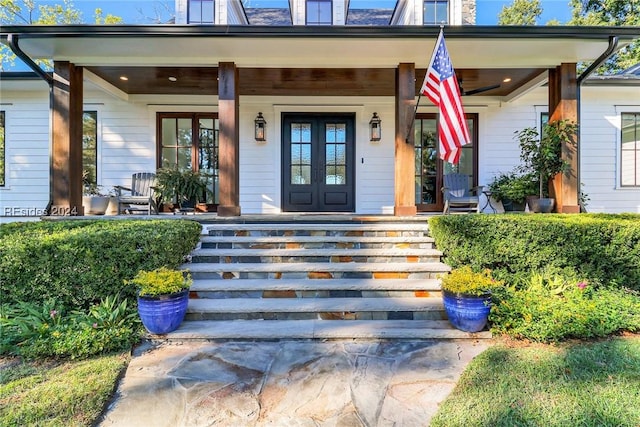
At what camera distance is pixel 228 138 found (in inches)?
196

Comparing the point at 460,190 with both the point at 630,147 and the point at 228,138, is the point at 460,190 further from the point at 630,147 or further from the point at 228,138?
the point at 228,138

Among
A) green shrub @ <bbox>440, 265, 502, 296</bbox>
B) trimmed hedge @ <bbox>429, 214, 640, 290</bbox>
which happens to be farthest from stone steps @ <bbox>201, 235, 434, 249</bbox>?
green shrub @ <bbox>440, 265, 502, 296</bbox>

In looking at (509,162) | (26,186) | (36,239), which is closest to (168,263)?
(36,239)

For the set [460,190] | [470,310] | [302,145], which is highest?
Result: [302,145]

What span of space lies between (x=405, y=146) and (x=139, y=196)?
182 inches

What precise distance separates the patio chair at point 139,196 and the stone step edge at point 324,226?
1771mm

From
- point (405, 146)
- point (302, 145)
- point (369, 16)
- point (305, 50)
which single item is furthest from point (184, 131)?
point (369, 16)

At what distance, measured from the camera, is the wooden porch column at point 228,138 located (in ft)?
16.3

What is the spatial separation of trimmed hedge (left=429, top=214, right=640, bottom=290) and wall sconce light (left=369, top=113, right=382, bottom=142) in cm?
369

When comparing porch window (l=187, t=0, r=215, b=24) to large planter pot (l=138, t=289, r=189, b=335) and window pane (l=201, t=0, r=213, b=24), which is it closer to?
window pane (l=201, t=0, r=213, b=24)

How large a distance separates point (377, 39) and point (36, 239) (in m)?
4.46

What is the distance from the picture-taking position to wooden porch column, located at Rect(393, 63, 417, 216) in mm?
4984

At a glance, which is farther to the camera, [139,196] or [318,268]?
[139,196]

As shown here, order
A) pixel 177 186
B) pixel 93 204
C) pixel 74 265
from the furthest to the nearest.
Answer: pixel 177 186 < pixel 93 204 < pixel 74 265
